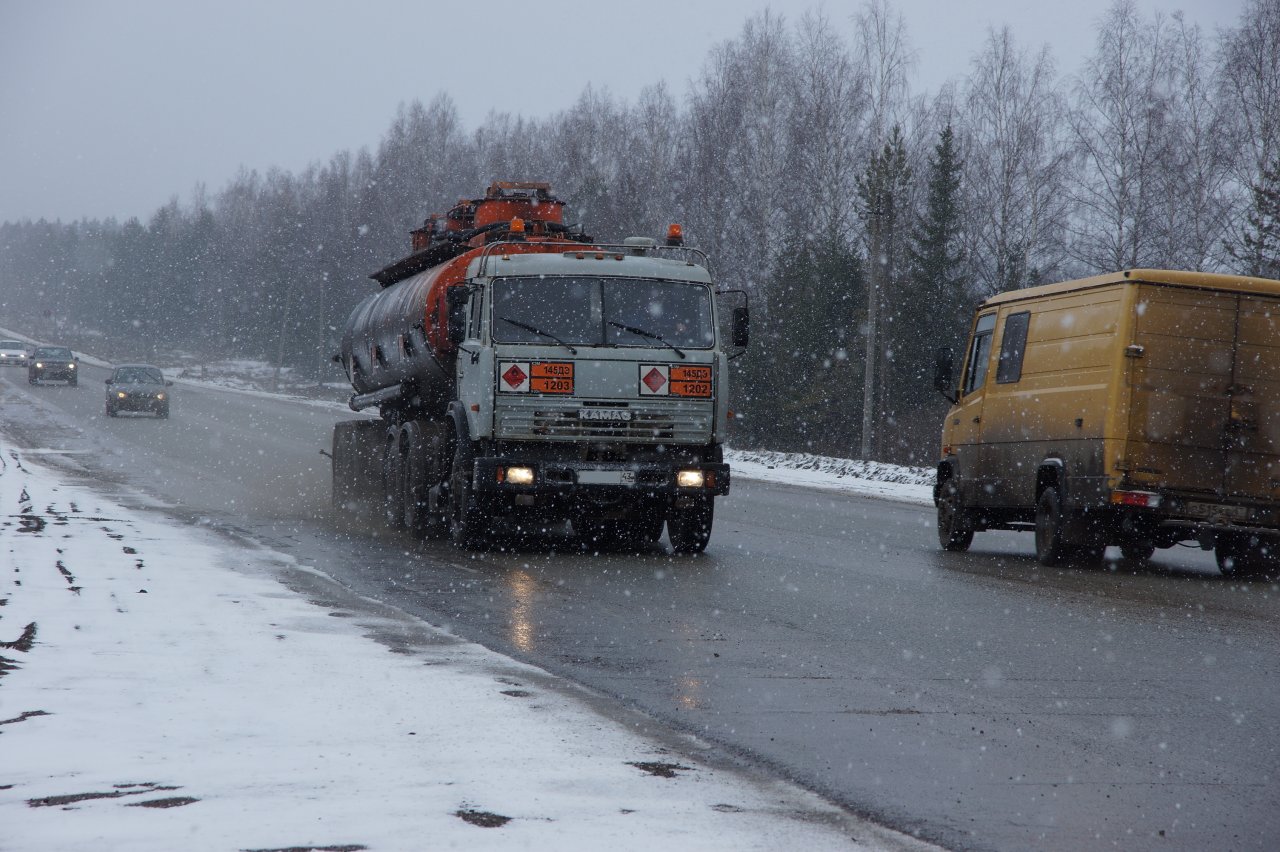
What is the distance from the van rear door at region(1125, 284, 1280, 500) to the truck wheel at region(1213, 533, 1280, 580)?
1.00 m

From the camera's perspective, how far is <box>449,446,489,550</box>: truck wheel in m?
14.1

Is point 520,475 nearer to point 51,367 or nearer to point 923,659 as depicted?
point 923,659

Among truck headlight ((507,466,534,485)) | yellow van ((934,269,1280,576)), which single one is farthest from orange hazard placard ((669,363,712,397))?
yellow van ((934,269,1280,576))

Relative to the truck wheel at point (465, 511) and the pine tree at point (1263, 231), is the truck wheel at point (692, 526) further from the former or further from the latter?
the pine tree at point (1263, 231)

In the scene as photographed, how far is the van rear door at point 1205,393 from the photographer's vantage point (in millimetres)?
12773

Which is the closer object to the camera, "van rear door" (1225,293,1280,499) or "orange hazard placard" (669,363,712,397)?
"van rear door" (1225,293,1280,499)

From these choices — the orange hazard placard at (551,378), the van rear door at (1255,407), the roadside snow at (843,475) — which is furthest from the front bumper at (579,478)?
the roadside snow at (843,475)

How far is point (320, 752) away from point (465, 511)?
8.80 meters

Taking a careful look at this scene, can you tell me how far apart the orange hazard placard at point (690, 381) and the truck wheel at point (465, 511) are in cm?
207

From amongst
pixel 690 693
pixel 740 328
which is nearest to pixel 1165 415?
pixel 740 328

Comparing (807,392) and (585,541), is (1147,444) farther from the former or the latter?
(807,392)

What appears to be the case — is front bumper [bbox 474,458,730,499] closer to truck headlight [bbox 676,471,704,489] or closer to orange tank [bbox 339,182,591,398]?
truck headlight [bbox 676,471,704,489]

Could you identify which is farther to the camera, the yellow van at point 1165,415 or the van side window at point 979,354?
the van side window at point 979,354

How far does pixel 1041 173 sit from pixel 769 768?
4466cm
